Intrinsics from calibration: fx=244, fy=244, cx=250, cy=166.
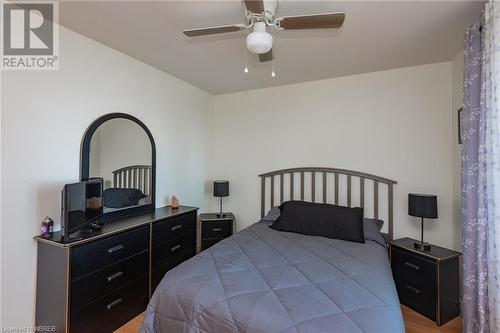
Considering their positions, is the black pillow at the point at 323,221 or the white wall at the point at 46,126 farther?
the black pillow at the point at 323,221

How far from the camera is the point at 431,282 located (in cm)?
216

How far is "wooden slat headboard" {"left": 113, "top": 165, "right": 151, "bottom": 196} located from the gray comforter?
4.18 feet

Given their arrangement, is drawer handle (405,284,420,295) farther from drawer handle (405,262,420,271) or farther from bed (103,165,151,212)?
bed (103,165,151,212)

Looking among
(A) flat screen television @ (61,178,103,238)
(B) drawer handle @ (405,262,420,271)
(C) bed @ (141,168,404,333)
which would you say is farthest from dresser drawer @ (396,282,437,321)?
(A) flat screen television @ (61,178,103,238)

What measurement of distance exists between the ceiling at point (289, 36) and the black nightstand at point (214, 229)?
1.97m

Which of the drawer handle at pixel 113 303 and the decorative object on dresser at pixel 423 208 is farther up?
the decorative object on dresser at pixel 423 208

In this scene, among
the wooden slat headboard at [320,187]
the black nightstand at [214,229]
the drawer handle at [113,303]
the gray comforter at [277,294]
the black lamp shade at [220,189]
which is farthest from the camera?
the black lamp shade at [220,189]

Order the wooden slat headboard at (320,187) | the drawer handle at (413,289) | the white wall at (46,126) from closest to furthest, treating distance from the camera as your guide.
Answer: the white wall at (46,126) < the drawer handle at (413,289) < the wooden slat headboard at (320,187)

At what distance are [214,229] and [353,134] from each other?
2.27 meters

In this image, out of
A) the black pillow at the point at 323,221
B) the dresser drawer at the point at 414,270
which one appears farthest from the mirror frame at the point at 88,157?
the dresser drawer at the point at 414,270

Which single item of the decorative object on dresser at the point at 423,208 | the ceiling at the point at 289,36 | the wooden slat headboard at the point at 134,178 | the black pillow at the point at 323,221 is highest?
the ceiling at the point at 289,36

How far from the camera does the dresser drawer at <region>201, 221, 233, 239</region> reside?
3.42m

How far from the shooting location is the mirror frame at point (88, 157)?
7.20 feet

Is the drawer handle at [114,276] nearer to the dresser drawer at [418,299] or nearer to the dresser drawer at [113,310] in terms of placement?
the dresser drawer at [113,310]
